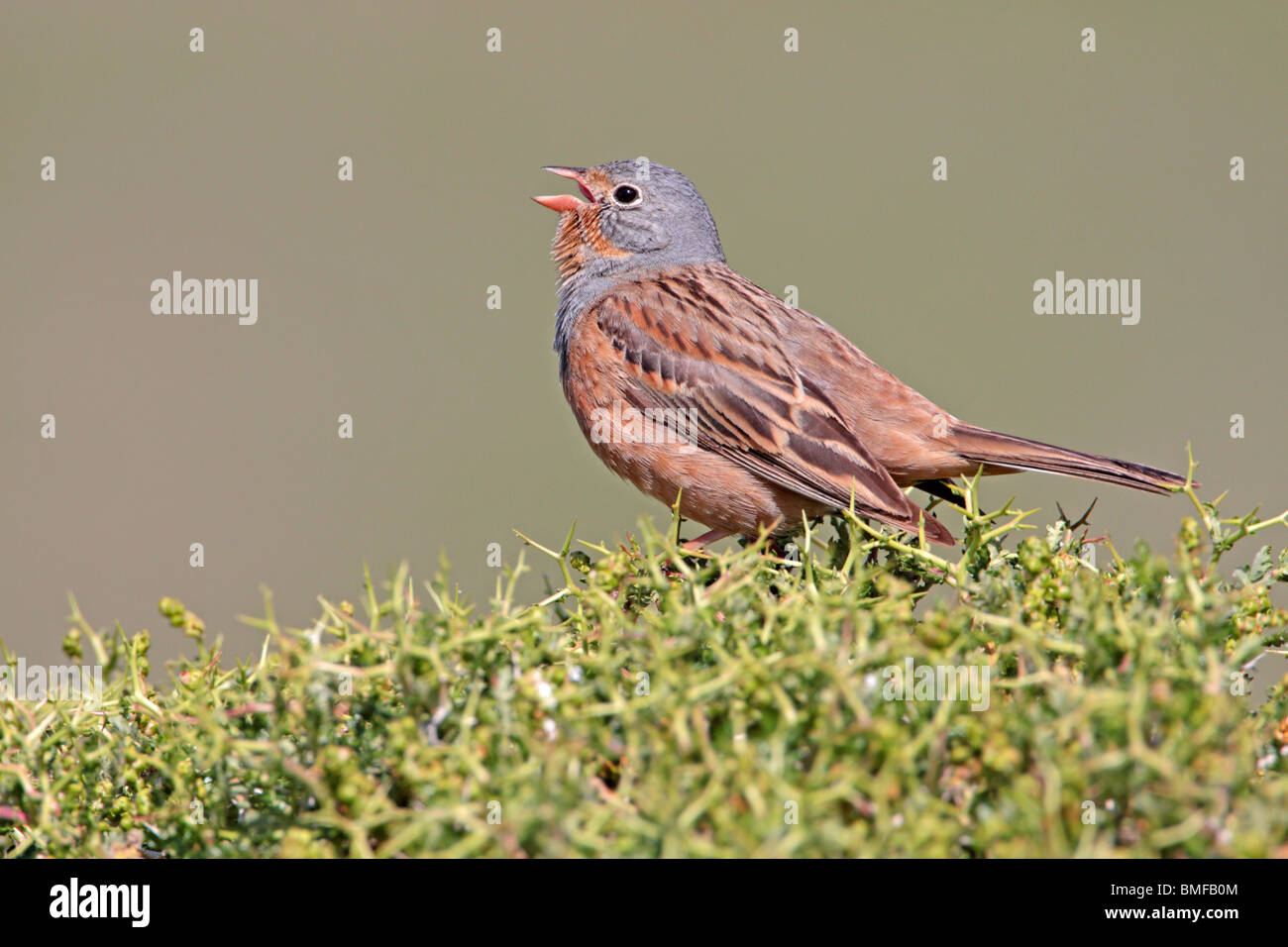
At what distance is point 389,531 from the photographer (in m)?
11.1

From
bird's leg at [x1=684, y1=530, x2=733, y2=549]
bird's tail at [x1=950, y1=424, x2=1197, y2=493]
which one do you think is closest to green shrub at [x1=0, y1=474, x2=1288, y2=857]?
bird's tail at [x1=950, y1=424, x2=1197, y2=493]

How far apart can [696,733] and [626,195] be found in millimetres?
5123

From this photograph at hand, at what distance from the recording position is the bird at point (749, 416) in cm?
497

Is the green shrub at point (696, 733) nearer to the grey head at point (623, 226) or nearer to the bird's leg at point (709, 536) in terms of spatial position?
the bird's leg at point (709, 536)

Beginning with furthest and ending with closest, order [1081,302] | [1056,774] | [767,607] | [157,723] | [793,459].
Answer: [1081,302] → [793,459] → [157,723] → [767,607] → [1056,774]

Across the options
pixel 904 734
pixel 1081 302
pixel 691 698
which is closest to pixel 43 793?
pixel 691 698

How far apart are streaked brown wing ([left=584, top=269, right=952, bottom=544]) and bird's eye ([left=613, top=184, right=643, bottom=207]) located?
539mm

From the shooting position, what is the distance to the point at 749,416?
5.25 meters

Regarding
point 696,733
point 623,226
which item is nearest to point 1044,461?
point 623,226

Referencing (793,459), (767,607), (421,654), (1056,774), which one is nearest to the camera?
(1056,774)

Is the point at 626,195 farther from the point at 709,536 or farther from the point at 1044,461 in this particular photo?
the point at 1044,461

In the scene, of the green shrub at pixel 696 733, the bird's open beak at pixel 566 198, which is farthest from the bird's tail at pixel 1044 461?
the bird's open beak at pixel 566 198

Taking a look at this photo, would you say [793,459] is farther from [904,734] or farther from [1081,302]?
[1081,302]
